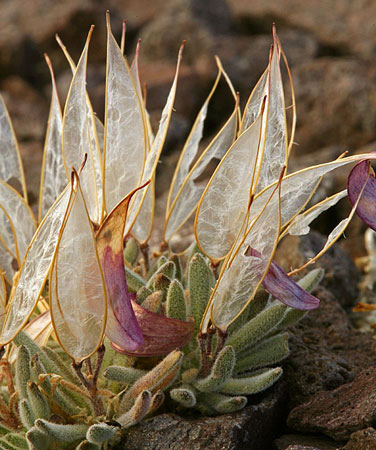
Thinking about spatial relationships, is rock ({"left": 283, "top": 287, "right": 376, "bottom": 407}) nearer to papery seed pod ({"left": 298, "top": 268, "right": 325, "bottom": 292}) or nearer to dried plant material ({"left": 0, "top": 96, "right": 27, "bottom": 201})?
papery seed pod ({"left": 298, "top": 268, "right": 325, "bottom": 292})

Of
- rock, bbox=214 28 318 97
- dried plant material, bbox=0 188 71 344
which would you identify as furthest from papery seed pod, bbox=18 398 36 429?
rock, bbox=214 28 318 97

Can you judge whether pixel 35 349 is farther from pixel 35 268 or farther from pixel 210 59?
pixel 210 59

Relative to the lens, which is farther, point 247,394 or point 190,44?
point 190,44

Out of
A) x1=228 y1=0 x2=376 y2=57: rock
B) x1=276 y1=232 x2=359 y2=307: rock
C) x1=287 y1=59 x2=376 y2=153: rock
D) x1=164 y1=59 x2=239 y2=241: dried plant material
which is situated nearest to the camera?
x1=164 y1=59 x2=239 y2=241: dried plant material

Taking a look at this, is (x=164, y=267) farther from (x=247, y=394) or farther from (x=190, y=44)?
(x=190, y=44)

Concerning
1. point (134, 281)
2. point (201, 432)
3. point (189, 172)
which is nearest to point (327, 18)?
point (189, 172)

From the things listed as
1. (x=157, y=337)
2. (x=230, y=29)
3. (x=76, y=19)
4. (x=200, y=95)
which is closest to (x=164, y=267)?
(x=157, y=337)

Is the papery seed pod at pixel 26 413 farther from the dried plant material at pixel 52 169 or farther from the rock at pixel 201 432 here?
the dried plant material at pixel 52 169
